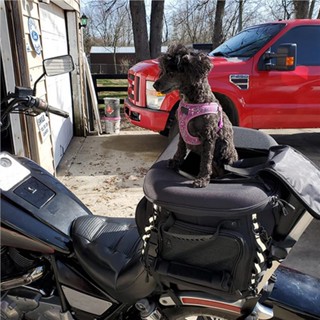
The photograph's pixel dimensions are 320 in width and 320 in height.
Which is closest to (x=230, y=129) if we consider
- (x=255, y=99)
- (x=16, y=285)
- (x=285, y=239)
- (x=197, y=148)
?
(x=197, y=148)

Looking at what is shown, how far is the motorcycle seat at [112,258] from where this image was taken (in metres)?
1.49

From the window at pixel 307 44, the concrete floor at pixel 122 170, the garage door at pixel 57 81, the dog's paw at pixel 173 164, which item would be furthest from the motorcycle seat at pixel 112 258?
the window at pixel 307 44

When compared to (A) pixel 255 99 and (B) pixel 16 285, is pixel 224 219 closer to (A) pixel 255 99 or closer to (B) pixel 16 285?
(B) pixel 16 285

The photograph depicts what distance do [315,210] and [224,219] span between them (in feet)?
0.98

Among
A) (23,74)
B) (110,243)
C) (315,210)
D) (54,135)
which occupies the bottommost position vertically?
(54,135)

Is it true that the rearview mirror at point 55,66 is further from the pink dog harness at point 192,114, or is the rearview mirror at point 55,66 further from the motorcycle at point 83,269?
the pink dog harness at point 192,114

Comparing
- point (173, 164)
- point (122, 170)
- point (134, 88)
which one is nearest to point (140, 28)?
point (134, 88)

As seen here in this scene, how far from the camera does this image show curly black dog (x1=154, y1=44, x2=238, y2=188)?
188 cm

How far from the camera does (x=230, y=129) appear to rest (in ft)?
6.45

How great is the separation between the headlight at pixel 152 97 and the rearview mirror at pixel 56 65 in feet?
11.2

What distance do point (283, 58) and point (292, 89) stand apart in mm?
566

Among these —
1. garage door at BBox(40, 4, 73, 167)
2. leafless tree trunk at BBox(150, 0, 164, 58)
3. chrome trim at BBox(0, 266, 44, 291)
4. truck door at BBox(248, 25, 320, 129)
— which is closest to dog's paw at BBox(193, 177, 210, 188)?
chrome trim at BBox(0, 266, 44, 291)

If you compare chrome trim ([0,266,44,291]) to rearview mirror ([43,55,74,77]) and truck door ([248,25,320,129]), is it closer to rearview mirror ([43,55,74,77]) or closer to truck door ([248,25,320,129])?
rearview mirror ([43,55,74,77])

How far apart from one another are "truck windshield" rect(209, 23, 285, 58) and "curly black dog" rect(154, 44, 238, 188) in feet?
11.6
